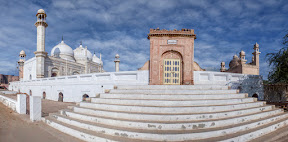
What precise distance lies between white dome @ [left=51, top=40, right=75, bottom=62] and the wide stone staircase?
1143 inches

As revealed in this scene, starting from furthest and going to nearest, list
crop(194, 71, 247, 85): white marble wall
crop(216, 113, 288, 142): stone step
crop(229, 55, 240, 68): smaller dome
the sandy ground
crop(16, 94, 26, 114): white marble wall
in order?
1. crop(229, 55, 240, 68): smaller dome
2. crop(194, 71, 247, 85): white marble wall
3. crop(16, 94, 26, 114): white marble wall
4. the sandy ground
5. crop(216, 113, 288, 142): stone step

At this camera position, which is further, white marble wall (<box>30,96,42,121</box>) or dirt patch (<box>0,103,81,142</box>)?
white marble wall (<box>30,96,42,121</box>)

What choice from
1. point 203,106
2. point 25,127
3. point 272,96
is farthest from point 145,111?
point 272,96

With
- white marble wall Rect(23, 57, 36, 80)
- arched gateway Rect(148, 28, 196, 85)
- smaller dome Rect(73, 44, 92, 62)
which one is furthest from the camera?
smaller dome Rect(73, 44, 92, 62)

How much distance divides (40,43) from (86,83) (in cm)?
1797

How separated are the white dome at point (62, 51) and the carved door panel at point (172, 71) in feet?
94.2

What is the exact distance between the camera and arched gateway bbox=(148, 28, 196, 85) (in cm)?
1120

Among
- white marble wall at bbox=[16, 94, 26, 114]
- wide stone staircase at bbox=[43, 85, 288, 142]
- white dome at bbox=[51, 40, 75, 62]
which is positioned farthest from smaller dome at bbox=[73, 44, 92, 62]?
wide stone staircase at bbox=[43, 85, 288, 142]

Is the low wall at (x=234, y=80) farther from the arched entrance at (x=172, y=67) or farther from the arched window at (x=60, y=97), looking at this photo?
the arched window at (x=60, y=97)

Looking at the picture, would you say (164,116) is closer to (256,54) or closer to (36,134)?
(36,134)

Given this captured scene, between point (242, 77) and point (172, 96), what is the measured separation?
315 inches

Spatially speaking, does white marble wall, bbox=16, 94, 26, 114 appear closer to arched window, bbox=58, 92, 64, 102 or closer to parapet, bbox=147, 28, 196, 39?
arched window, bbox=58, 92, 64, 102

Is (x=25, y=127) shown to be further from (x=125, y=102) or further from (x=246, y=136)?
(x=246, y=136)

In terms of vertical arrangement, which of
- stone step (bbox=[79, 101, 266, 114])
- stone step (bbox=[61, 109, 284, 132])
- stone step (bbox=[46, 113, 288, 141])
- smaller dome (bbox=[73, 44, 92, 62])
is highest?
smaller dome (bbox=[73, 44, 92, 62])
